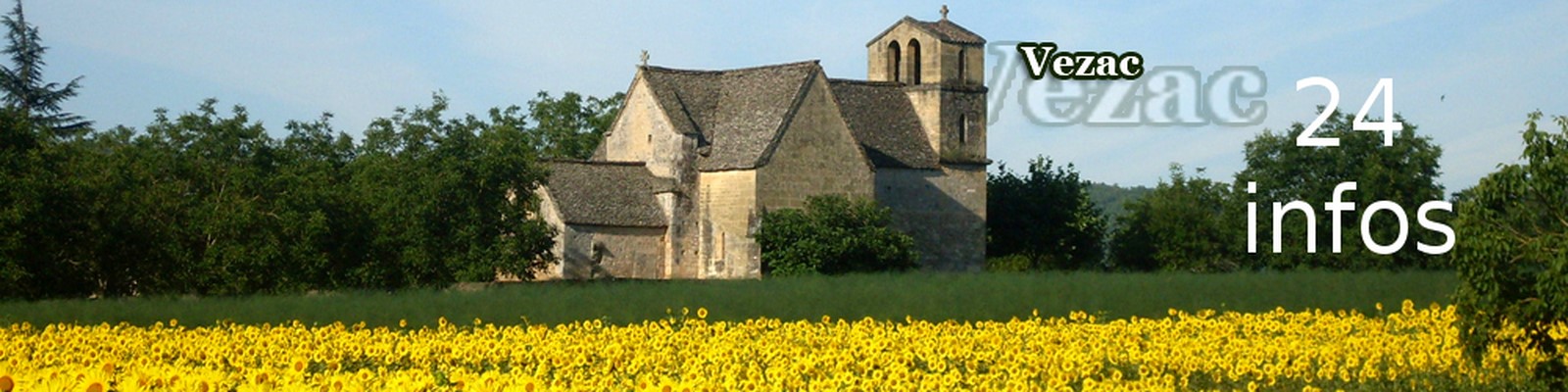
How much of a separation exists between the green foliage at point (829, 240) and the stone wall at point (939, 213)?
6.45 meters

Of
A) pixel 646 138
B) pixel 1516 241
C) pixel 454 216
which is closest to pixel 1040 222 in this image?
pixel 646 138

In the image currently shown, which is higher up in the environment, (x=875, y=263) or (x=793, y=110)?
(x=793, y=110)

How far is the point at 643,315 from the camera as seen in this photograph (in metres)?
35.9

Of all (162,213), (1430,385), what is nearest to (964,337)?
(1430,385)

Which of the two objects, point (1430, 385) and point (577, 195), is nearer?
point (1430, 385)

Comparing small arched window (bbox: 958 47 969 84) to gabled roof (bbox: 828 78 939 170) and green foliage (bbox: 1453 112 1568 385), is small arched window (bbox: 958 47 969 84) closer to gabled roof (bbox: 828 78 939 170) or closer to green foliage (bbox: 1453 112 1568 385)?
gabled roof (bbox: 828 78 939 170)

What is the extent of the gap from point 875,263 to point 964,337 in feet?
141

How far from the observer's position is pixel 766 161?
67.9 meters

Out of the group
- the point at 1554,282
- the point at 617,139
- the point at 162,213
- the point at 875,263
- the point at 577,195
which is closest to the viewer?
the point at 1554,282

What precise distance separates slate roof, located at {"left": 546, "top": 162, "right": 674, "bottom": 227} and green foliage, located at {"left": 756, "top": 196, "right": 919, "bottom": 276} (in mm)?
5229

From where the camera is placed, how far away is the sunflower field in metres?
16.3

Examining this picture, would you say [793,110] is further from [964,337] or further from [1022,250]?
[964,337]

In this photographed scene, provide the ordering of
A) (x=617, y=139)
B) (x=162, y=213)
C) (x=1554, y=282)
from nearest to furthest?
(x=1554, y=282) < (x=162, y=213) < (x=617, y=139)

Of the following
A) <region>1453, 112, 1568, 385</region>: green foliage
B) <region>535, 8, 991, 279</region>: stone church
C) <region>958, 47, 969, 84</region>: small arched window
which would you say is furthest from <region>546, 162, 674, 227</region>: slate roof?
<region>1453, 112, 1568, 385</region>: green foliage
